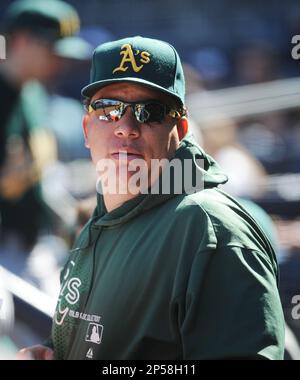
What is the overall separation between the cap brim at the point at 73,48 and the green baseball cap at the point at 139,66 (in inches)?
79.4

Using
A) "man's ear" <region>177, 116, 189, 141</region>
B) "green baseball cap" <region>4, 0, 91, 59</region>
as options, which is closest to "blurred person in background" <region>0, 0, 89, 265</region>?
"green baseball cap" <region>4, 0, 91, 59</region>

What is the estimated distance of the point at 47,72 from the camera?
392cm

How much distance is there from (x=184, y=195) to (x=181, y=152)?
13cm

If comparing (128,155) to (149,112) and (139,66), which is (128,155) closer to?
(149,112)

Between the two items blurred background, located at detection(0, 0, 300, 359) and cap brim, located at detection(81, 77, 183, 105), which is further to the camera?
blurred background, located at detection(0, 0, 300, 359)

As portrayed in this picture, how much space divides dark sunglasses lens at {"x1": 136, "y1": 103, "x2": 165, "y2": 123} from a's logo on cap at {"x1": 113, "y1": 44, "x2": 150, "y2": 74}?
3.8 inches

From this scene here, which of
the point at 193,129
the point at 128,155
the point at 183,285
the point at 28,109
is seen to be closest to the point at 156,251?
the point at 183,285

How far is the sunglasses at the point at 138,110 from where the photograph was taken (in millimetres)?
1858

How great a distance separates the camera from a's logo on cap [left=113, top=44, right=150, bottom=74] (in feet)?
5.99

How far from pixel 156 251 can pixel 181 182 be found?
0.20m

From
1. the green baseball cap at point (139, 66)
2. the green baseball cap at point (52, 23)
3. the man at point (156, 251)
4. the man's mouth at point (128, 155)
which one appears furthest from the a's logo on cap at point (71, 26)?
the man's mouth at point (128, 155)

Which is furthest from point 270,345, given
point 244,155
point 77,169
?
point 77,169

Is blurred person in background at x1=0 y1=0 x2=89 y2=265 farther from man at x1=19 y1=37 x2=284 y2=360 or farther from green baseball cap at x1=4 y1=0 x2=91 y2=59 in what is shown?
man at x1=19 y1=37 x2=284 y2=360

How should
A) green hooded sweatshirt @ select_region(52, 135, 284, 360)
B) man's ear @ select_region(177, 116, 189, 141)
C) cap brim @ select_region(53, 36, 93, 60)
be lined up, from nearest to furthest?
green hooded sweatshirt @ select_region(52, 135, 284, 360)
man's ear @ select_region(177, 116, 189, 141)
cap brim @ select_region(53, 36, 93, 60)
